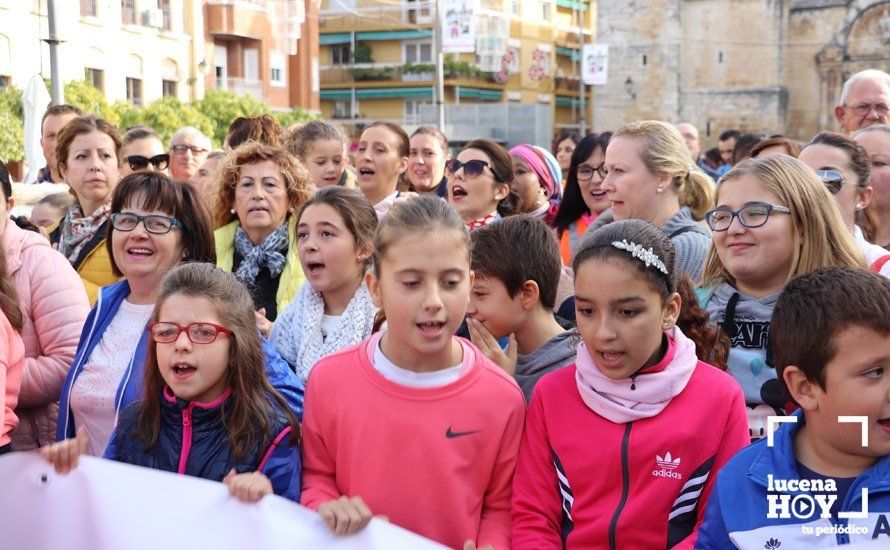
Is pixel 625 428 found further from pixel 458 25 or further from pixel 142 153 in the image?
pixel 458 25

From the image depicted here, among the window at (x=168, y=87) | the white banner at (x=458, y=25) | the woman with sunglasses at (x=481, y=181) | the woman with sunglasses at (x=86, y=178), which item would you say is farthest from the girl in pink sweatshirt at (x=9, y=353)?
the window at (x=168, y=87)

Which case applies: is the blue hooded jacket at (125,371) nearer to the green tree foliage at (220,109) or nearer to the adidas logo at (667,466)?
the adidas logo at (667,466)

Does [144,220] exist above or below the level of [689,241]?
above

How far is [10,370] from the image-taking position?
399 centimetres

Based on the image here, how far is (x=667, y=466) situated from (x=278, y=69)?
132ft

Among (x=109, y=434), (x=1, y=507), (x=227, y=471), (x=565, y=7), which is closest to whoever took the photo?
(x=1, y=507)

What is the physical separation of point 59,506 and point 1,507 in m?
0.17

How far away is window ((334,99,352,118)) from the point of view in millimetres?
53219

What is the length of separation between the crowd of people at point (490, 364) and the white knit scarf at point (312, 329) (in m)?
0.01

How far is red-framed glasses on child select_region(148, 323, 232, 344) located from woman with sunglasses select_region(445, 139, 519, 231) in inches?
128

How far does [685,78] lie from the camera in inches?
1729

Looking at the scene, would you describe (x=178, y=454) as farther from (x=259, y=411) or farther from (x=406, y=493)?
(x=406, y=493)

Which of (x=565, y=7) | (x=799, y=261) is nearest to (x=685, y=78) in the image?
(x=565, y=7)

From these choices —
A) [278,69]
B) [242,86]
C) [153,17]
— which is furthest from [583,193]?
[278,69]
